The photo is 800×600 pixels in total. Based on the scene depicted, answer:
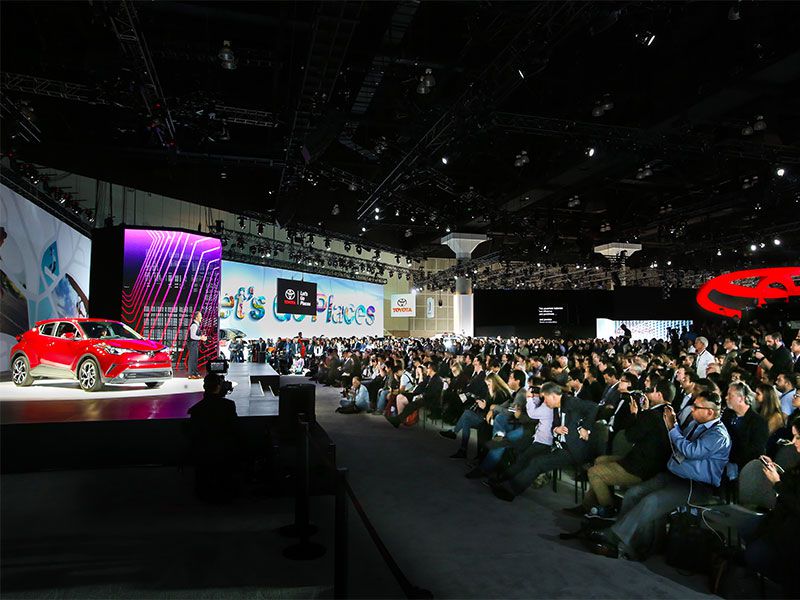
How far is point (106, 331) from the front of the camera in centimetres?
877

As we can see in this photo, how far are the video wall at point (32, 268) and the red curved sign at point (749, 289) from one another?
21.5 metres

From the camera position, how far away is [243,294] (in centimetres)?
2069

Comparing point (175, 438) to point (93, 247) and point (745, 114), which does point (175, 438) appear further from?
point (745, 114)

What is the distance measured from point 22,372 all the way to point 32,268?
7.90 ft

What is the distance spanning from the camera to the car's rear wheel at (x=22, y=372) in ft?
29.0

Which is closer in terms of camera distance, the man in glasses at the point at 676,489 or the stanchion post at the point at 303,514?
the man in glasses at the point at 676,489

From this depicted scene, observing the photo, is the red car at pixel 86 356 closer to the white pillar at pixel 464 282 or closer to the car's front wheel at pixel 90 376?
the car's front wheel at pixel 90 376

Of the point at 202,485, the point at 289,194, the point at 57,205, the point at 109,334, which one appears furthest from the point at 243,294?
the point at 202,485

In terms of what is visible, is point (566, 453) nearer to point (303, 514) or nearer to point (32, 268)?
point (303, 514)

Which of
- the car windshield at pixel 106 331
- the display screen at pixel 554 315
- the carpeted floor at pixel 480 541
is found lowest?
the carpeted floor at pixel 480 541

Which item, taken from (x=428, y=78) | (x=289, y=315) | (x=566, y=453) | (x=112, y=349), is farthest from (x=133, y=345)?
(x=289, y=315)

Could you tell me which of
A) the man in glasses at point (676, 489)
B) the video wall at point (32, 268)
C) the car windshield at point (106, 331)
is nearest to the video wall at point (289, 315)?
the video wall at point (32, 268)

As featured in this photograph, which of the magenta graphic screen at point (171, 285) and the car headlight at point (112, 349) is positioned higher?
the magenta graphic screen at point (171, 285)

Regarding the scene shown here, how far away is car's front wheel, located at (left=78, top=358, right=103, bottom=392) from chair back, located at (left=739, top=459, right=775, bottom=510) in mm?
8707
